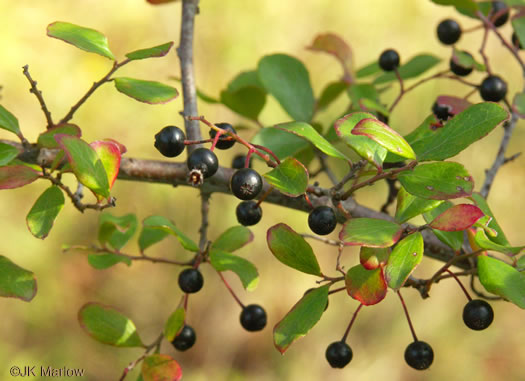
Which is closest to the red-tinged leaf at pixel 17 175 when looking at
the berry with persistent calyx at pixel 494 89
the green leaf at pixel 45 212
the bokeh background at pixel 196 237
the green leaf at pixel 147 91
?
the green leaf at pixel 45 212

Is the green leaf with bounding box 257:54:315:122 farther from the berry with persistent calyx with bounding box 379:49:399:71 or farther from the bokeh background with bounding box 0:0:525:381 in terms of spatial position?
the bokeh background with bounding box 0:0:525:381

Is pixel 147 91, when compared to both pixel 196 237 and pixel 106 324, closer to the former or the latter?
pixel 106 324

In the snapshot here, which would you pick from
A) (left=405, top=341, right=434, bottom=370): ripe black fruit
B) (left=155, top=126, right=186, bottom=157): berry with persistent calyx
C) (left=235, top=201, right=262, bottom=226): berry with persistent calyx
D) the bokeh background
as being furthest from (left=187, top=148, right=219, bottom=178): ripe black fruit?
the bokeh background

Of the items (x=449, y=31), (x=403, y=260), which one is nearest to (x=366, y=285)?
(x=403, y=260)

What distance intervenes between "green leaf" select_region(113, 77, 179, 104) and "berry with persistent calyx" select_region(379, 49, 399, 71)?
389 mm

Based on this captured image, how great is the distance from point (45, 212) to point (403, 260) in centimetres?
36

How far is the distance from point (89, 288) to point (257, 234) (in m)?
0.79

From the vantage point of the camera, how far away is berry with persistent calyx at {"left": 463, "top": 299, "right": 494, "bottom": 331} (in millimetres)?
601

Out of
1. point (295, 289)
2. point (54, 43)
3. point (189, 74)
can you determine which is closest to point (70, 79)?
point (54, 43)

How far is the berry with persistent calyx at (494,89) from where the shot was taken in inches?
32.5

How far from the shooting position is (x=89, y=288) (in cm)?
252

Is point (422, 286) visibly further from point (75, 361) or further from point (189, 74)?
point (75, 361)

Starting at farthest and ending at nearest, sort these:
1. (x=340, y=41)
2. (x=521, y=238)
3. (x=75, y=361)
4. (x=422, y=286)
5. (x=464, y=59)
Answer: (x=521, y=238), (x=75, y=361), (x=340, y=41), (x=464, y=59), (x=422, y=286)

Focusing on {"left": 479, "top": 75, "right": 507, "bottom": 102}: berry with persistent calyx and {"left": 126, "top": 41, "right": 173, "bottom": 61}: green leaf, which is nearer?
{"left": 126, "top": 41, "right": 173, "bottom": 61}: green leaf
